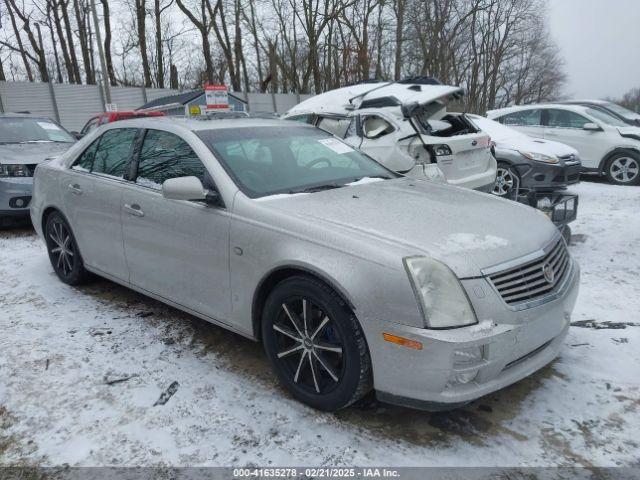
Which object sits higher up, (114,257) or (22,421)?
(114,257)

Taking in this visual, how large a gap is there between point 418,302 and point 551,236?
3.68 feet

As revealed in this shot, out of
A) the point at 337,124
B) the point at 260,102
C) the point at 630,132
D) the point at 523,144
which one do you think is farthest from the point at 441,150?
the point at 260,102

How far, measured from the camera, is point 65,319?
4094mm

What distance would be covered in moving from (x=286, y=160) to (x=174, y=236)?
0.91m

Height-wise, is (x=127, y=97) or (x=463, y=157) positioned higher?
(x=127, y=97)

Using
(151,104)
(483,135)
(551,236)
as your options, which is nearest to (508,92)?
(151,104)

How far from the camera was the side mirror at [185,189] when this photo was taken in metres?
3.09

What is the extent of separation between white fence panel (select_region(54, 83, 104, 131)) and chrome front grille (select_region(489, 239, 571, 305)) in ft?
68.2

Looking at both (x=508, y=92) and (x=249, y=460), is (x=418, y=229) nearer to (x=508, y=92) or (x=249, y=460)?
(x=249, y=460)

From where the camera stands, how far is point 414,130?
21.8 ft

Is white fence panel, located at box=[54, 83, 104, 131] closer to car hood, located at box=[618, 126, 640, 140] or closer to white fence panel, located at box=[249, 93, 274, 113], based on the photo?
white fence panel, located at box=[249, 93, 274, 113]

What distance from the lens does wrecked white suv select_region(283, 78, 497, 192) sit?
6578 mm

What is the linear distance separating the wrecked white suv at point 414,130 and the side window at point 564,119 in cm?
424

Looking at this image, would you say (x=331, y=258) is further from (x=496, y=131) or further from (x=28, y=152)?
(x=496, y=131)
